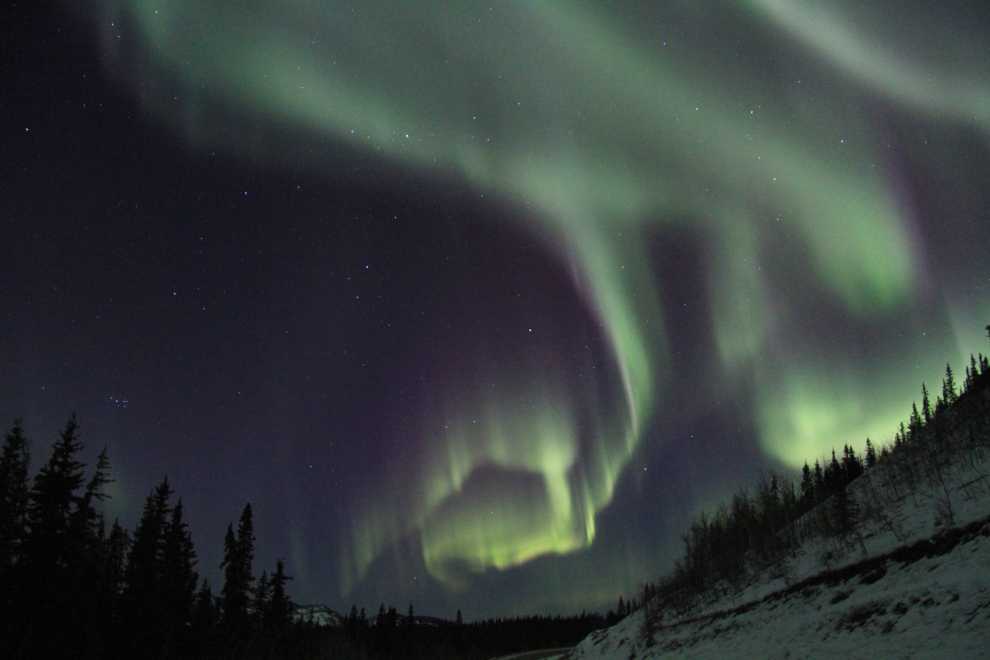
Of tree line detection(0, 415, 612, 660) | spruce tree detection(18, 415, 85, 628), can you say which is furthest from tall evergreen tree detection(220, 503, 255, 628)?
spruce tree detection(18, 415, 85, 628)

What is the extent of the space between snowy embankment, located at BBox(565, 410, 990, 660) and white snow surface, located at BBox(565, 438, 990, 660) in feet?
0.14

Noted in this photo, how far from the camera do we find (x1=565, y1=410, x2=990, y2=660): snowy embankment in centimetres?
1300

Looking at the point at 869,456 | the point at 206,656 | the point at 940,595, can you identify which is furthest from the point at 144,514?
the point at 869,456

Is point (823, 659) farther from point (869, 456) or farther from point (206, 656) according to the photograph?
point (869, 456)

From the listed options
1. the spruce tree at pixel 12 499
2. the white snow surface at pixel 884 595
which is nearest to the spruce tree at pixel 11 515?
the spruce tree at pixel 12 499

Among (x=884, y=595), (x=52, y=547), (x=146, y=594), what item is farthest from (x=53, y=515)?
(x=884, y=595)

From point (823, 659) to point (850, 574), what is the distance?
7.03 metres

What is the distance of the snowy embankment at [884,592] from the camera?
13.0 metres

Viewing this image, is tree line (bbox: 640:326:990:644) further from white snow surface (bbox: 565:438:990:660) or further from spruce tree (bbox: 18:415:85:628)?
spruce tree (bbox: 18:415:85:628)

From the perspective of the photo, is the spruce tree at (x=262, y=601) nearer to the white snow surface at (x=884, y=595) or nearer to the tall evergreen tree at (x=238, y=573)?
the tall evergreen tree at (x=238, y=573)

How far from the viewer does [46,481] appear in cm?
3475

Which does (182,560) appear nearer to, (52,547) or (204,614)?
(204,614)

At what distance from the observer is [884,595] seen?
53.9ft

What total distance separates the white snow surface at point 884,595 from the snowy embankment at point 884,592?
0.14 feet
